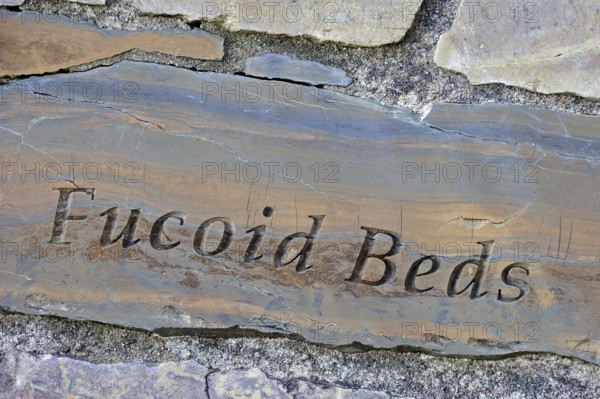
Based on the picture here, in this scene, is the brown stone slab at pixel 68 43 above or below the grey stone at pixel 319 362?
above

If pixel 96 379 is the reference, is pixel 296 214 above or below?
A: above

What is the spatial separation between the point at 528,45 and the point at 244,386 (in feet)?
1.73

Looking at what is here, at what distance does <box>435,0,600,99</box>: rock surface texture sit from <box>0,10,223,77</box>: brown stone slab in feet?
0.96

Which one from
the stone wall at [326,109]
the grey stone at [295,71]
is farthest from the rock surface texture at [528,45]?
the grey stone at [295,71]

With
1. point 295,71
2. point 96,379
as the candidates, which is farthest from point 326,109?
point 96,379

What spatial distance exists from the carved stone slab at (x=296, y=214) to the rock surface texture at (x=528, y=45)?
0.04 meters

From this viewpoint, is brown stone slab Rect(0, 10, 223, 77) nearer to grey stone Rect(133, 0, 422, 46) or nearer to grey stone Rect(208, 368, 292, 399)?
grey stone Rect(133, 0, 422, 46)

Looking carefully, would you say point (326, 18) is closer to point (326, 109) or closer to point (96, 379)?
point (326, 109)

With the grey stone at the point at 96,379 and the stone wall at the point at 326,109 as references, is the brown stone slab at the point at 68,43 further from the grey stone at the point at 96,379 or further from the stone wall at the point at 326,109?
the grey stone at the point at 96,379

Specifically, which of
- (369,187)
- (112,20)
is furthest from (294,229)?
(112,20)

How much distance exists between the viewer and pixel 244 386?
81cm

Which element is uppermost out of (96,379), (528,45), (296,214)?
(528,45)

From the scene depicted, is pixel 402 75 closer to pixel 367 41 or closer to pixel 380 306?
pixel 367 41

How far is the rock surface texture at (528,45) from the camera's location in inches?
31.2
